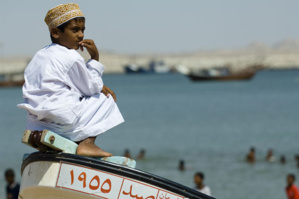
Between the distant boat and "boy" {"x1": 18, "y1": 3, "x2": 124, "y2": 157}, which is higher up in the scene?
the distant boat

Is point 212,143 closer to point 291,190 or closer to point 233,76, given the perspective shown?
point 291,190

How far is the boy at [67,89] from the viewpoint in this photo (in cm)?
456

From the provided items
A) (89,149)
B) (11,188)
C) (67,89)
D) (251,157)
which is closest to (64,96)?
(67,89)

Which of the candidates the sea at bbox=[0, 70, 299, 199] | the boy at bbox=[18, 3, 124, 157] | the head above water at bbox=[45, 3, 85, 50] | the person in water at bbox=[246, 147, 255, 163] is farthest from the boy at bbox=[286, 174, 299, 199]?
the person in water at bbox=[246, 147, 255, 163]

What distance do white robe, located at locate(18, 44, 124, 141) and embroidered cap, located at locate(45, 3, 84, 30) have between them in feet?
0.56

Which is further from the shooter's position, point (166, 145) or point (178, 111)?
point (178, 111)

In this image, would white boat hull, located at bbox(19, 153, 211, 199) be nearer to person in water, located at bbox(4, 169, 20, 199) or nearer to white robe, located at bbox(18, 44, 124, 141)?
white robe, located at bbox(18, 44, 124, 141)

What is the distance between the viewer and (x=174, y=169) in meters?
28.6

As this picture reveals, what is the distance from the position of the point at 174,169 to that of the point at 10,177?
1596cm

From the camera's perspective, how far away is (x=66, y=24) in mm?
4672

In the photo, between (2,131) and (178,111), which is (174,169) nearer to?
(2,131)

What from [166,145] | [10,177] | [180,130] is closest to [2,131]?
[180,130]

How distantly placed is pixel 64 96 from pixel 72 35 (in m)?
0.44

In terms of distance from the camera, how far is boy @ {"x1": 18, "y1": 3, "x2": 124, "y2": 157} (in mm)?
4559
